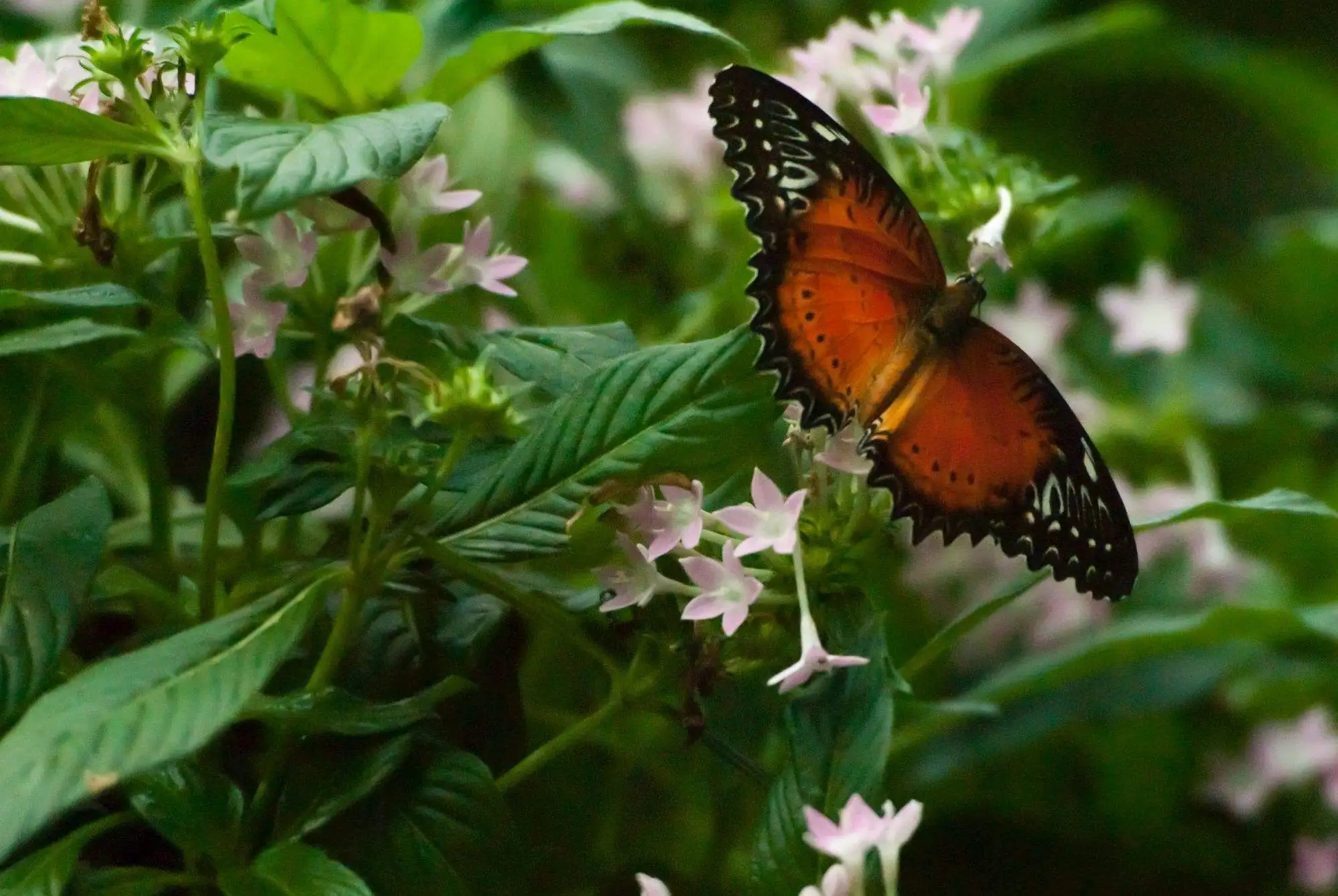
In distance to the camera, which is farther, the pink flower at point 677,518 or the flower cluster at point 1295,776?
the flower cluster at point 1295,776

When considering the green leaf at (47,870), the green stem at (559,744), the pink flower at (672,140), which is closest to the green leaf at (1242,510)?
the green stem at (559,744)

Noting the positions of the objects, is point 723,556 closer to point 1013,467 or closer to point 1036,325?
point 1013,467

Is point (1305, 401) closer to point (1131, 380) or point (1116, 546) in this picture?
point (1131, 380)

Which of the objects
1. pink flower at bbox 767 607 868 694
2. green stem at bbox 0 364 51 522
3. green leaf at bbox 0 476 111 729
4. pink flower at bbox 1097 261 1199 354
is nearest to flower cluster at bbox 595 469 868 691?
pink flower at bbox 767 607 868 694

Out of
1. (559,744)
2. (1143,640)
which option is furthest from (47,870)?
(1143,640)

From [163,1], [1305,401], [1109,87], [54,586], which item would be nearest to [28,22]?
[163,1]

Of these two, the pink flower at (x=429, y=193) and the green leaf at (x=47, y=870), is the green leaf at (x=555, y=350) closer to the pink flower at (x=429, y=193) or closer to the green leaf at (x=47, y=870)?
the pink flower at (x=429, y=193)
